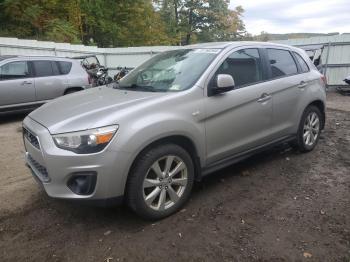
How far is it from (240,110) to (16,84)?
265 inches

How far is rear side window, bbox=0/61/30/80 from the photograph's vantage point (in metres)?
8.73

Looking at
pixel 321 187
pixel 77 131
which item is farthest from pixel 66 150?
pixel 321 187

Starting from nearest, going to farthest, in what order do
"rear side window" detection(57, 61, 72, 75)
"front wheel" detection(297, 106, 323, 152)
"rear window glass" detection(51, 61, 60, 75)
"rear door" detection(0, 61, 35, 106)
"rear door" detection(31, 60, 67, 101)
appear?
"front wheel" detection(297, 106, 323, 152) < "rear door" detection(0, 61, 35, 106) < "rear door" detection(31, 60, 67, 101) < "rear window glass" detection(51, 61, 60, 75) < "rear side window" detection(57, 61, 72, 75)

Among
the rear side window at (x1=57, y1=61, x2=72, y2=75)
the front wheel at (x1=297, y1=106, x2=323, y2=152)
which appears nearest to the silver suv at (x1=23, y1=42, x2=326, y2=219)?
the front wheel at (x1=297, y1=106, x2=323, y2=152)

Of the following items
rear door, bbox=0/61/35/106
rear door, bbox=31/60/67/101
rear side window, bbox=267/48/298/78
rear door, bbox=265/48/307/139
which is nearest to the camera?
rear door, bbox=265/48/307/139

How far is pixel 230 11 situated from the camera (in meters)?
35.6

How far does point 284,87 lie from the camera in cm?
488

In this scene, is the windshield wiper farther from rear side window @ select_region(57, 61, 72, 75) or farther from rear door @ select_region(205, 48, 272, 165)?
rear side window @ select_region(57, 61, 72, 75)

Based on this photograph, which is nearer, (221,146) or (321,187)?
(221,146)

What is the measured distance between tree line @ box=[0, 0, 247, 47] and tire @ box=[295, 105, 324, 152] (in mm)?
16680

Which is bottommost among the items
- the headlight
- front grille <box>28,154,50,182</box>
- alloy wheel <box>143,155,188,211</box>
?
alloy wheel <box>143,155,188,211</box>

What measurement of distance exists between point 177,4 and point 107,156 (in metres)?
34.3

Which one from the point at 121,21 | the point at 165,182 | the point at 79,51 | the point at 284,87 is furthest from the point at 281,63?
the point at 121,21

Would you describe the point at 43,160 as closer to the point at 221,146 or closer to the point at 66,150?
the point at 66,150
